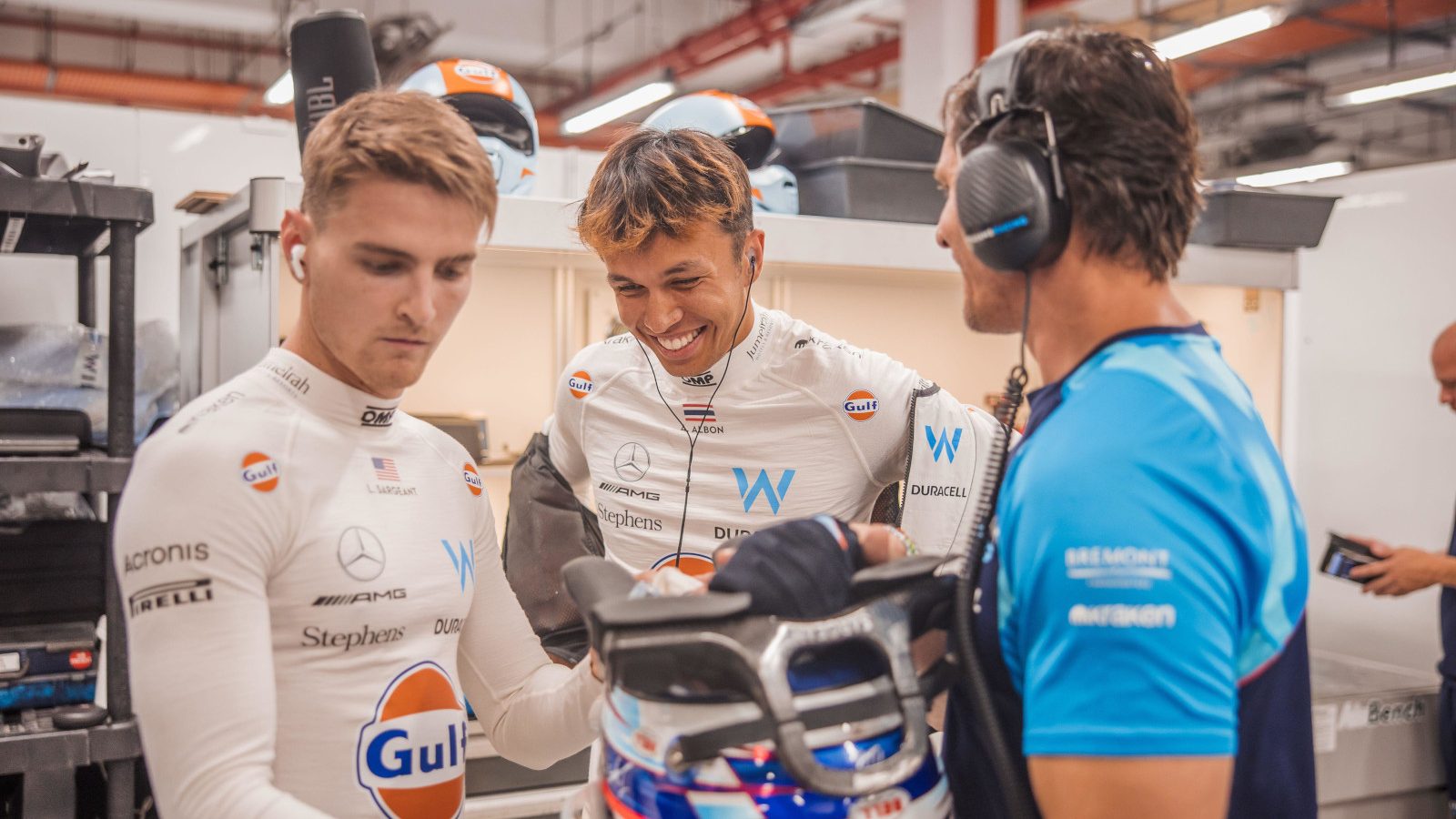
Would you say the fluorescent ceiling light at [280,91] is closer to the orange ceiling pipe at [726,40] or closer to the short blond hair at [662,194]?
the orange ceiling pipe at [726,40]

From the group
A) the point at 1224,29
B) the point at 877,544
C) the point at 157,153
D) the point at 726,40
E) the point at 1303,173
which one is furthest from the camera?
the point at 1303,173

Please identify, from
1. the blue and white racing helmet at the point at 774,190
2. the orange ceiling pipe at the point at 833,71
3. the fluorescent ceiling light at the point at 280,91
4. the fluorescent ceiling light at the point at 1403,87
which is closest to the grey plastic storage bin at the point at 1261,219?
the blue and white racing helmet at the point at 774,190

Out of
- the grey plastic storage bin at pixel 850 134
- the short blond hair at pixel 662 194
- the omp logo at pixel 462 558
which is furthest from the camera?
the grey plastic storage bin at pixel 850 134

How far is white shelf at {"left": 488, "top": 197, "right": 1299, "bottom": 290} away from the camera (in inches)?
104

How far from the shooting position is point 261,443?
1.26 m

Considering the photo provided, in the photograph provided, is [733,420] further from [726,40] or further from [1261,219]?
[726,40]

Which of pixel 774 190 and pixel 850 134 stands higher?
pixel 850 134

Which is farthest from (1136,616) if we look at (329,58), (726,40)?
(726,40)

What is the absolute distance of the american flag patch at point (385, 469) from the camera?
4.54ft

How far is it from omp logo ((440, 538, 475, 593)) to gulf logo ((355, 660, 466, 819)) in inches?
4.8

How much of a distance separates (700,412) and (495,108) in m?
1.16

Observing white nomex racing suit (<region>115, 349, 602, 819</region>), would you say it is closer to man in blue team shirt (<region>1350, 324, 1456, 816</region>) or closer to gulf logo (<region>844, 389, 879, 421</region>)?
gulf logo (<region>844, 389, 879, 421</region>)

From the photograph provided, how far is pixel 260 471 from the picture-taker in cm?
123

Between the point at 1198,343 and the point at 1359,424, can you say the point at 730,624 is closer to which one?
the point at 1198,343
